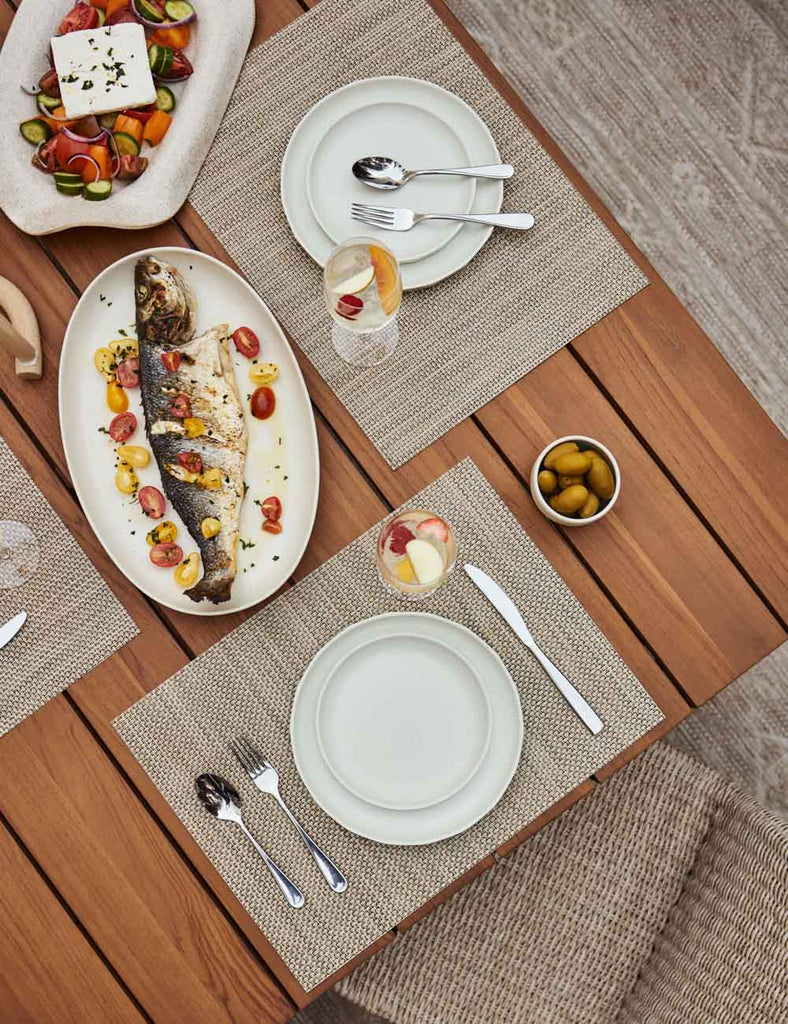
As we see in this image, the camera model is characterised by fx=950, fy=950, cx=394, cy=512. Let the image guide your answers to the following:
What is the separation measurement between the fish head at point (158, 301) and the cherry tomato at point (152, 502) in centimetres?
22

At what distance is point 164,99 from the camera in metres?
1.50

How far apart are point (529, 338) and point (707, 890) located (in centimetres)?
103

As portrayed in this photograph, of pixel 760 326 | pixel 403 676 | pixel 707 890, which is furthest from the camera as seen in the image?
pixel 760 326

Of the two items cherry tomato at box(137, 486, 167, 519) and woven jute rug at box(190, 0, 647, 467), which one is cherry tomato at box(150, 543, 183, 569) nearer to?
cherry tomato at box(137, 486, 167, 519)

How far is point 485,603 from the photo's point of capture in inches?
56.3

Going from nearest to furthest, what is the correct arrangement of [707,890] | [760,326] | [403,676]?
[403,676], [707,890], [760,326]

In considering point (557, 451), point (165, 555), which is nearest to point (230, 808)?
point (165, 555)

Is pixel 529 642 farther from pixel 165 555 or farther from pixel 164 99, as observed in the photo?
pixel 164 99

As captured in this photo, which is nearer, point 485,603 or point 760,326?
point 485,603

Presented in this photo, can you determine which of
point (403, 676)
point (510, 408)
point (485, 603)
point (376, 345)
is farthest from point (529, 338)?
point (403, 676)

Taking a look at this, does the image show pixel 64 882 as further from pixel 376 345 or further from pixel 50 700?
pixel 376 345

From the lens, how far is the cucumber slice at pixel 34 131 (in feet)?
4.85

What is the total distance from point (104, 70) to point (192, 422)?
0.57 m

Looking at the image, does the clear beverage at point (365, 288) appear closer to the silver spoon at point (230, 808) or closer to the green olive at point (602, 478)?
the green olive at point (602, 478)
